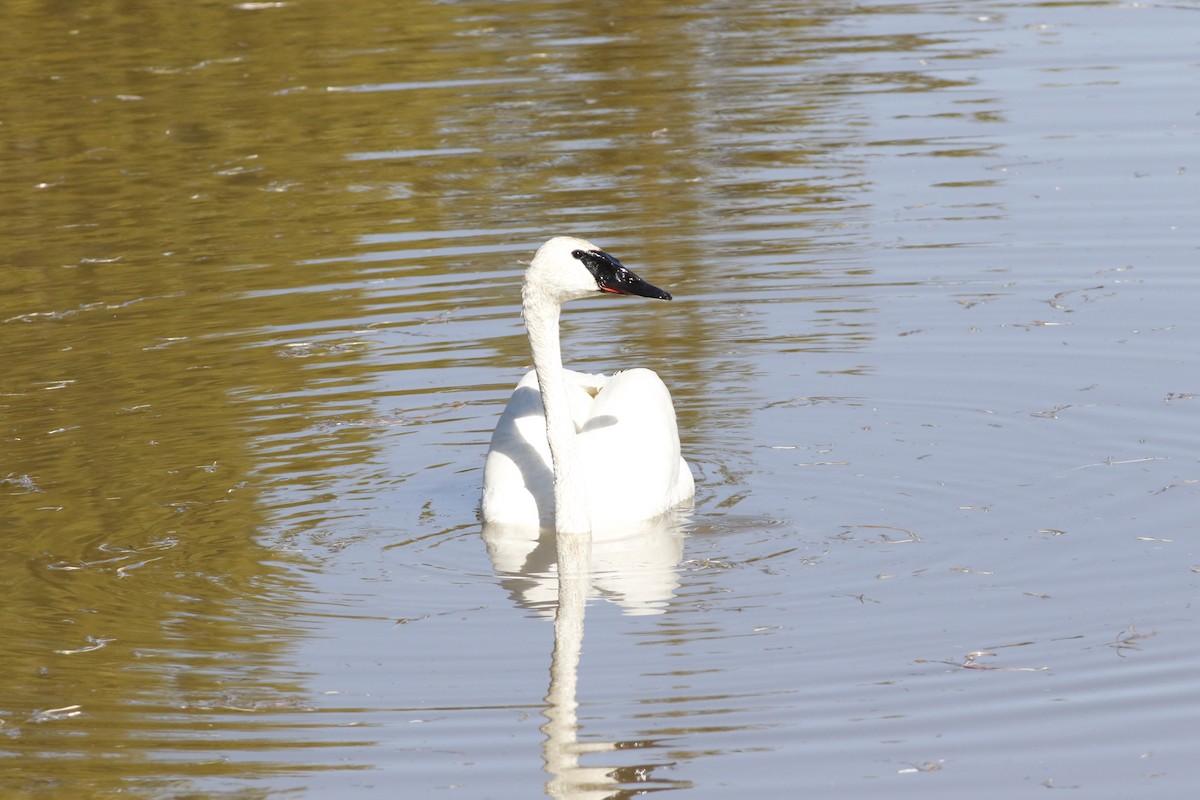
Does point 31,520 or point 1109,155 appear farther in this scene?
point 1109,155

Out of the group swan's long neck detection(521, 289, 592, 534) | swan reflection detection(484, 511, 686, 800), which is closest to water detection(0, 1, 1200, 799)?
swan reflection detection(484, 511, 686, 800)

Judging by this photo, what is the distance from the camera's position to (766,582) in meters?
8.88

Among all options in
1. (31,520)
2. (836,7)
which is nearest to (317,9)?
(836,7)

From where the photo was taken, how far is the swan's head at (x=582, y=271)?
9602 mm

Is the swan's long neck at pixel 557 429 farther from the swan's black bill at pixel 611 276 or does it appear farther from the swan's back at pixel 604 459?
the swan's black bill at pixel 611 276

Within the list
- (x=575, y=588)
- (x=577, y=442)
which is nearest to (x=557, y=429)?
(x=577, y=442)

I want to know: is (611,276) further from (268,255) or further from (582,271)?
(268,255)

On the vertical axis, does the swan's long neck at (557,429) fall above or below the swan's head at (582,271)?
below

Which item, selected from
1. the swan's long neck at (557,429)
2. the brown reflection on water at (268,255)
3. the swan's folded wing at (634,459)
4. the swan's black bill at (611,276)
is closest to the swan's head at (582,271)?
the swan's black bill at (611,276)

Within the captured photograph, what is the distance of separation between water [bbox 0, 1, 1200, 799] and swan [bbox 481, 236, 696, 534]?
200 mm

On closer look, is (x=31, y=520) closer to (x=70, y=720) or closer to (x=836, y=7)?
(x=70, y=720)

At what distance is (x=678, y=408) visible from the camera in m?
11.9

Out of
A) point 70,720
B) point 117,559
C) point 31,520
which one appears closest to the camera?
point 70,720

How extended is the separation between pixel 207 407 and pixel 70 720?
4462mm
